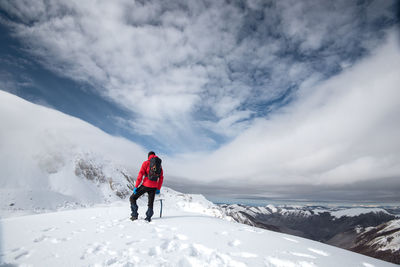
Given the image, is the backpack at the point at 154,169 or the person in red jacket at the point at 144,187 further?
the backpack at the point at 154,169

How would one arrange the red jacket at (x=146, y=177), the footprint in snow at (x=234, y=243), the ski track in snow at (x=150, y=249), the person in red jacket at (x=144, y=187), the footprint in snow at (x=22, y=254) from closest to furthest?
1. the footprint in snow at (x=22, y=254)
2. the ski track in snow at (x=150, y=249)
3. the footprint in snow at (x=234, y=243)
4. the person in red jacket at (x=144, y=187)
5. the red jacket at (x=146, y=177)

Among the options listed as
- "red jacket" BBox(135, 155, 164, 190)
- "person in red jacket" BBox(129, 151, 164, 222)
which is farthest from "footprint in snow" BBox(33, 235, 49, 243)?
"red jacket" BBox(135, 155, 164, 190)

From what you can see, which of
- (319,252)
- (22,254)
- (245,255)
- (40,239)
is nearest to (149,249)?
(245,255)

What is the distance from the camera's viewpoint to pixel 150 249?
16.0 feet

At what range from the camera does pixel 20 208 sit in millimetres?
36188

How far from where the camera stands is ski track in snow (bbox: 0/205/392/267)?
416 cm

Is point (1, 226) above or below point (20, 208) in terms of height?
above

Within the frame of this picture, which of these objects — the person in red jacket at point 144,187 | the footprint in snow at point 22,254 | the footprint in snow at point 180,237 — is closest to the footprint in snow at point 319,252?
the footprint in snow at point 180,237

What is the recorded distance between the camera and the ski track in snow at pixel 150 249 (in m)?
4.16

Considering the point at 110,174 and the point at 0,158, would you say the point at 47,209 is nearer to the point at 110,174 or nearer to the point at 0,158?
the point at 0,158

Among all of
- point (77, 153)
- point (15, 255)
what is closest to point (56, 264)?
point (15, 255)

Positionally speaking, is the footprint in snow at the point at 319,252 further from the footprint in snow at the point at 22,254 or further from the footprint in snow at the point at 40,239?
the footprint in snow at the point at 40,239

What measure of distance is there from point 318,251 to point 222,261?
3194 mm

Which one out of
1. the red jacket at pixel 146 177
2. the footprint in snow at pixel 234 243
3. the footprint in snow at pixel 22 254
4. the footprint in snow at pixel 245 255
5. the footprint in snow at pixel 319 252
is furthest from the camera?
the red jacket at pixel 146 177
